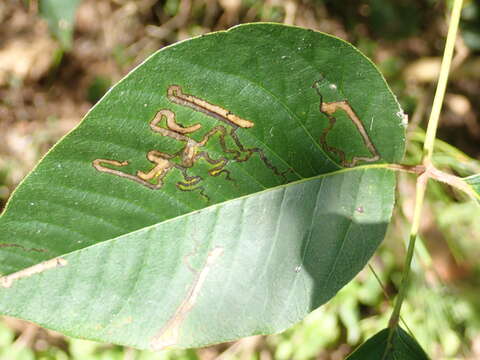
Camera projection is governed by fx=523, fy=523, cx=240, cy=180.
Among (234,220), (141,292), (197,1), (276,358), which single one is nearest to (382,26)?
(197,1)

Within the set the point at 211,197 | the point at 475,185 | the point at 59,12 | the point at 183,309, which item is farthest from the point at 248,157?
the point at 59,12

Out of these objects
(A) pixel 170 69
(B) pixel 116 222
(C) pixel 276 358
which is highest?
(A) pixel 170 69

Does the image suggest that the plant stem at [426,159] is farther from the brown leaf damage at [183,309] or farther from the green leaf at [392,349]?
the brown leaf damage at [183,309]

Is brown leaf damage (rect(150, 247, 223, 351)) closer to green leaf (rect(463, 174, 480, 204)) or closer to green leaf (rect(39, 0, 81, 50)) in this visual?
green leaf (rect(463, 174, 480, 204))

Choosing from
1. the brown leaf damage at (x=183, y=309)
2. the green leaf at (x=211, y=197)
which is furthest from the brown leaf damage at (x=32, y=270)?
the brown leaf damage at (x=183, y=309)

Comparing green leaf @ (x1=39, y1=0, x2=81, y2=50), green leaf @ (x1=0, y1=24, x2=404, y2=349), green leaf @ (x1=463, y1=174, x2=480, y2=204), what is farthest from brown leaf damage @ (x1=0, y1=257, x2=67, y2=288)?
green leaf @ (x1=39, y1=0, x2=81, y2=50)

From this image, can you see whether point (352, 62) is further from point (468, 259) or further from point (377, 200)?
point (468, 259)
